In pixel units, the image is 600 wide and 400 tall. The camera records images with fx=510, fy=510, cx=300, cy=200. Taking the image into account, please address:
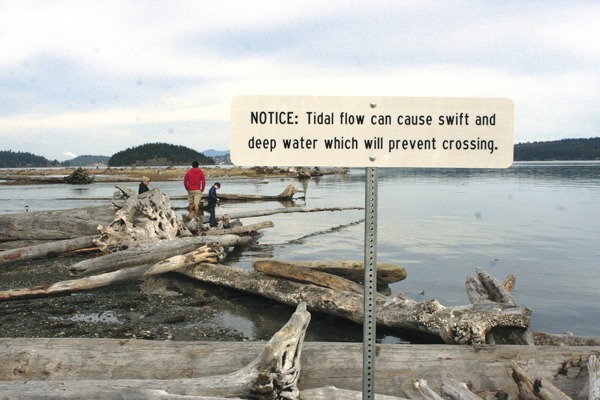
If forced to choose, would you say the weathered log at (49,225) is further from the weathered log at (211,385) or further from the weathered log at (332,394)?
the weathered log at (332,394)

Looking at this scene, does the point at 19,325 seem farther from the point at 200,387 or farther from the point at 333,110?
the point at 333,110

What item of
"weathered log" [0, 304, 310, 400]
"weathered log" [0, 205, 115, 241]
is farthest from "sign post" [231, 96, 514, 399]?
"weathered log" [0, 205, 115, 241]

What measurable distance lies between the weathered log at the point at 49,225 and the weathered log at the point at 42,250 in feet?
5.25

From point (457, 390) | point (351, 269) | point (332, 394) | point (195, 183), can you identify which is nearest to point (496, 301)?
point (351, 269)

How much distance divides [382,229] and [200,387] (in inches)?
803

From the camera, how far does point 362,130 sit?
345 centimetres

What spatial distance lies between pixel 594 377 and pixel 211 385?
336cm

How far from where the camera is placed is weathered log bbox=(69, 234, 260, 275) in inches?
445

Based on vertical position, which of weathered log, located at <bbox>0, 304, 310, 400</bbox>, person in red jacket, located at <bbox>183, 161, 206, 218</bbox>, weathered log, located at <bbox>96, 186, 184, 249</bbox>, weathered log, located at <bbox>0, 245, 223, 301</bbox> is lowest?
weathered log, located at <bbox>0, 245, 223, 301</bbox>

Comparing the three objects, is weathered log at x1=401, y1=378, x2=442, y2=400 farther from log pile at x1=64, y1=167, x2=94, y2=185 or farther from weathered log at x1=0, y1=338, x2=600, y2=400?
log pile at x1=64, y1=167, x2=94, y2=185

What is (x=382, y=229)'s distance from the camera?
2427 cm

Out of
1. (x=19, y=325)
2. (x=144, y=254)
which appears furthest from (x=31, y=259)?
(x=19, y=325)

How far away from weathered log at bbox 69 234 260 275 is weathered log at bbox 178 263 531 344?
6.84ft

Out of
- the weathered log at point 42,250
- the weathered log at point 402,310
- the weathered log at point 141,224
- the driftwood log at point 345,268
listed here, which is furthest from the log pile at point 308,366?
the weathered log at point 42,250
